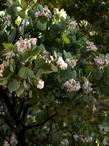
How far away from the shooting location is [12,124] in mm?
4020

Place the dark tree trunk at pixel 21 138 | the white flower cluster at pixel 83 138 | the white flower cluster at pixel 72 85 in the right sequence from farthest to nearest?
the white flower cluster at pixel 83 138
the dark tree trunk at pixel 21 138
the white flower cluster at pixel 72 85

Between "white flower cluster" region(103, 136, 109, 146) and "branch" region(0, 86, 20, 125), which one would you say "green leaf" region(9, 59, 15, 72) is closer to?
"branch" region(0, 86, 20, 125)

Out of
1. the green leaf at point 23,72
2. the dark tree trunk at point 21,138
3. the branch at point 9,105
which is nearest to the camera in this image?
the green leaf at point 23,72

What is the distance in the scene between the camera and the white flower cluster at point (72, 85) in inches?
127

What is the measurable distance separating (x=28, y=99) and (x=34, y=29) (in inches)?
18.0

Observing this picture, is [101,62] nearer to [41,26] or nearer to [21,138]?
[41,26]

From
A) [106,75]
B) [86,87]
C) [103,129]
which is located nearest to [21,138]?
[103,129]

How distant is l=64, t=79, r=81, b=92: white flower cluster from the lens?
322 centimetres

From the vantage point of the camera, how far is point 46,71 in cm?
302

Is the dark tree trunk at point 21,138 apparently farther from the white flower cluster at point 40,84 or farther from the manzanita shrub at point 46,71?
the white flower cluster at point 40,84

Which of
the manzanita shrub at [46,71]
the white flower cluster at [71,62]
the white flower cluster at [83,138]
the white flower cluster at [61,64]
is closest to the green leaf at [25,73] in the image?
the manzanita shrub at [46,71]

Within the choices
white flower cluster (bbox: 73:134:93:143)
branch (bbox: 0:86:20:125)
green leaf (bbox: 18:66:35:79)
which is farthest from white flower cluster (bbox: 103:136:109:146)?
green leaf (bbox: 18:66:35:79)

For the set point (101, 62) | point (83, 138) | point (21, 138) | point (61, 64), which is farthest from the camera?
point (83, 138)

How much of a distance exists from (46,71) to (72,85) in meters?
0.26
